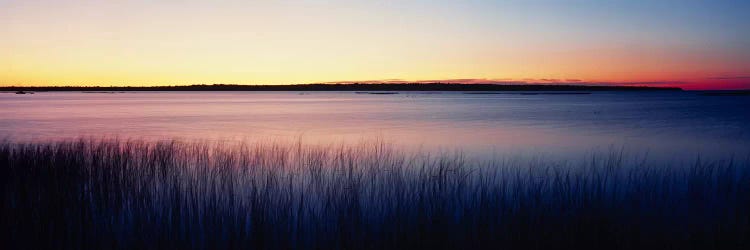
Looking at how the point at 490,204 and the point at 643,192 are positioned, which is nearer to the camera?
the point at 490,204

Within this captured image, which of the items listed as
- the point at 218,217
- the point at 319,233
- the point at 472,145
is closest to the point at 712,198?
the point at 319,233

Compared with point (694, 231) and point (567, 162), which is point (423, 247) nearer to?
point (694, 231)

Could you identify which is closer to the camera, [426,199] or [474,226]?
[474,226]

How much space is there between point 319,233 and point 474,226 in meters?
1.63

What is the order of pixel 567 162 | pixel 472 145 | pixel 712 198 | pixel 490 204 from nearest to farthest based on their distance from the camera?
pixel 490 204 < pixel 712 198 < pixel 567 162 < pixel 472 145

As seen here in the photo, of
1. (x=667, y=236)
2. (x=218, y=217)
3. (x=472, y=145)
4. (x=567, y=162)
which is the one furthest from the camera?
(x=472, y=145)

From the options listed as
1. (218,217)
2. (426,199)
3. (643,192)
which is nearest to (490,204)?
(426,199)

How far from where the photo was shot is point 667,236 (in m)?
5.83

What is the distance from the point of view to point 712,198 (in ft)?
26.3

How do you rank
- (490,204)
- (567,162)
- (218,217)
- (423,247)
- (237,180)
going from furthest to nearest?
1. (567,162)
2. (237,180)
3. (490,204)
4. (218,217)
5. (423,247)

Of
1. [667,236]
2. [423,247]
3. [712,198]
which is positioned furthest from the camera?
[712,198]

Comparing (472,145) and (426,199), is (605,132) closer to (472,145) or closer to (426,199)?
(472,145)

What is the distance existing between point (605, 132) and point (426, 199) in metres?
20.3

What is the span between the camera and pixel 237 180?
9.45 metres
